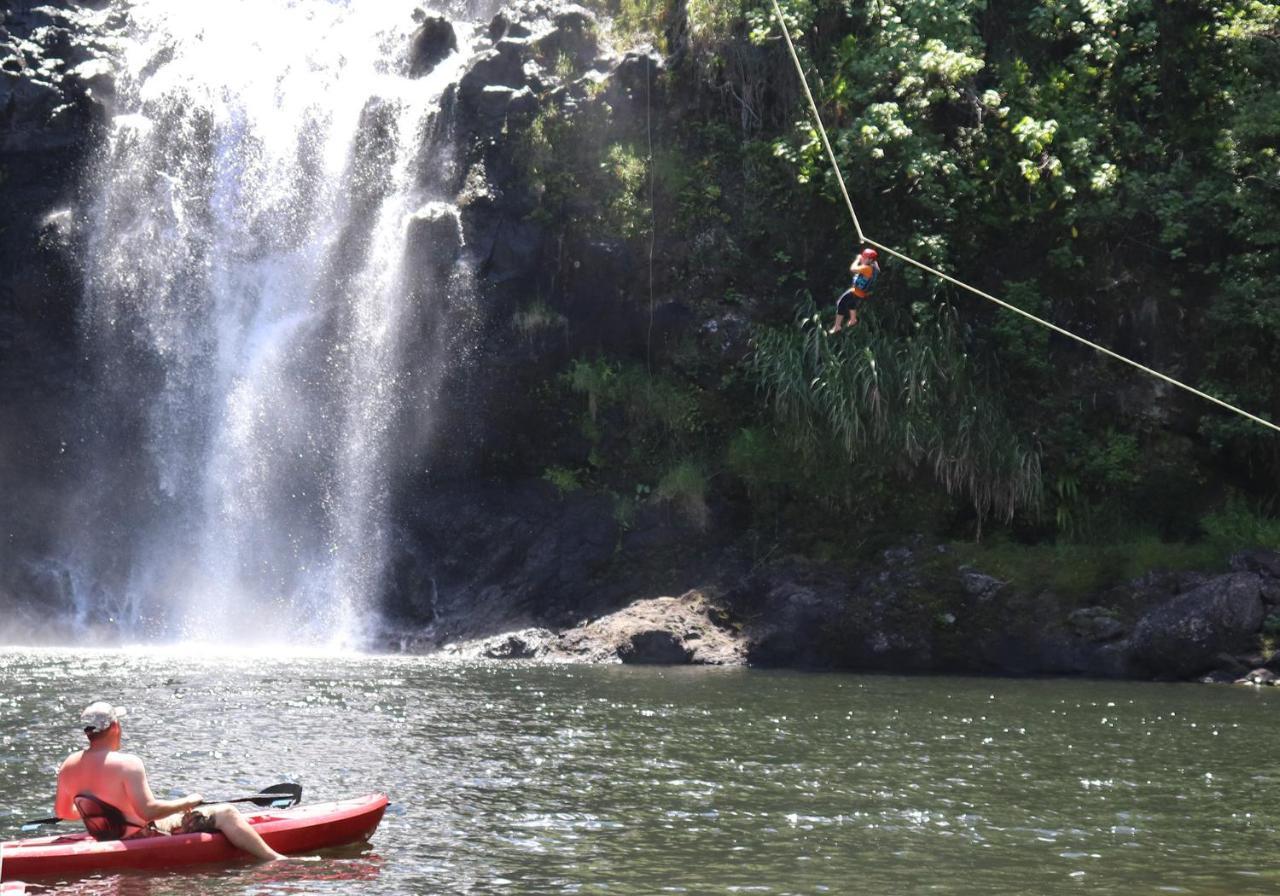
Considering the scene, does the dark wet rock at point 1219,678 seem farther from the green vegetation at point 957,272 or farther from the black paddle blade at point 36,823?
the black paddle blade at point 36,823

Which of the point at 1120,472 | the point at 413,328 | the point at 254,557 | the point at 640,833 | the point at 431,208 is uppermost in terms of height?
the point at 431,208

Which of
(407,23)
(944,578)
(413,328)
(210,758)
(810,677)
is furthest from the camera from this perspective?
(407,23)

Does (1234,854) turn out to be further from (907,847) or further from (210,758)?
(210,758)

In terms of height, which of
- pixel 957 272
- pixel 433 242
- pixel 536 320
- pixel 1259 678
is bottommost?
pixel 1259 678

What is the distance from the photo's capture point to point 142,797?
9.08m

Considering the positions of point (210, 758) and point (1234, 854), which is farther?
point (210, 758)

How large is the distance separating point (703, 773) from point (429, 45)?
19705mm

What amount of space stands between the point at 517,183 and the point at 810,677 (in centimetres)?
1112

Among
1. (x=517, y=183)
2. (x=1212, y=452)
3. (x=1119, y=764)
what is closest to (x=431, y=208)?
(x=517, y=183)

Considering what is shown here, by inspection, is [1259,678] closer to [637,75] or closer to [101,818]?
[637,75]

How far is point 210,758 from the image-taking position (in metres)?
12.2

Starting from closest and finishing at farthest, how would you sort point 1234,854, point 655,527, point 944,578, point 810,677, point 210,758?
point 1234,854 → point 210,758 → point 810,677 → point 944,578 → point 655,527

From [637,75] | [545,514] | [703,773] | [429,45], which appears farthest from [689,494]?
[703,773]

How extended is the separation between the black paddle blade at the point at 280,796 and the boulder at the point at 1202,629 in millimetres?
13209
